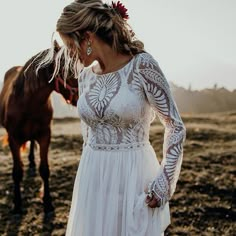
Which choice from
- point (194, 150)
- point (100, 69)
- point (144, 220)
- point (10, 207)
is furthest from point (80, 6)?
point (194, 150)

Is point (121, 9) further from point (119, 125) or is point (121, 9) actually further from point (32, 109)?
point (32, 109)

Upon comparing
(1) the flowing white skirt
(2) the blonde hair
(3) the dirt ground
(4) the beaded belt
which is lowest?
(3) the dirt ground

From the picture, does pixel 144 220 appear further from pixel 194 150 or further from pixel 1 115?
pixel 194 150

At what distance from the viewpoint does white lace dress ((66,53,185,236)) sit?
250 cm

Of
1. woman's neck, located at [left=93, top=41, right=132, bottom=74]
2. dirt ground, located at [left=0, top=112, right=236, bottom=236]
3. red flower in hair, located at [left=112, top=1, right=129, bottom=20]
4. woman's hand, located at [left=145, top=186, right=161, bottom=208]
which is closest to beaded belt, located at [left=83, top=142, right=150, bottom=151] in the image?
woman's hand, located at [left=145, top=186, right=161, bottom=208]

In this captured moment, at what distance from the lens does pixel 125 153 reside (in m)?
2.61

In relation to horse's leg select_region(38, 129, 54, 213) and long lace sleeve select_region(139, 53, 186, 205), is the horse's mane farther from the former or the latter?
long lace sleeve select_region(139, 53, 186, 205)

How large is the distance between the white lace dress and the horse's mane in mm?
2813

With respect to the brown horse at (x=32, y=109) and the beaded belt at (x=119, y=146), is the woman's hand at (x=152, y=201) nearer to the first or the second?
the beaded belt at (x=119, y=146)

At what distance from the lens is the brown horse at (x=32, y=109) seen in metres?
5.55

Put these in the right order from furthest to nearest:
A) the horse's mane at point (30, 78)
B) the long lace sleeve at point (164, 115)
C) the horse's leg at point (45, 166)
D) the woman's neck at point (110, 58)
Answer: the horse's leg at point (45, 166) → the horse's mane at point (30, 78) → the woman's neck at point (110, 58) → the long lace sleeve at point (164, 115)

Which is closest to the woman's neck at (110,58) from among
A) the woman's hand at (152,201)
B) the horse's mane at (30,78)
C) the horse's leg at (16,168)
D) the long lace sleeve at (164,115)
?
the long lace sleeve at (164,115)

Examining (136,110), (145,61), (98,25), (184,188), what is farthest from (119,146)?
(184,188)

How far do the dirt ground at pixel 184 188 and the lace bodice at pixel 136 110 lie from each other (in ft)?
9.51
